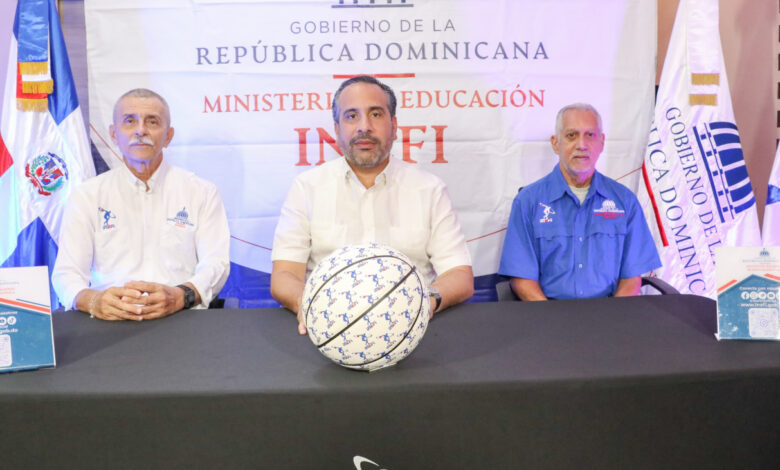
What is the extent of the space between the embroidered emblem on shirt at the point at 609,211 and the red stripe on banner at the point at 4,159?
9.37 feet

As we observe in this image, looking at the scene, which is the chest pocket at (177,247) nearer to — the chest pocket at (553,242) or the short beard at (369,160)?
the short beard at (369,160)

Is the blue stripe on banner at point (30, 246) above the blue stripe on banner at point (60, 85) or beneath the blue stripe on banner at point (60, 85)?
beneath

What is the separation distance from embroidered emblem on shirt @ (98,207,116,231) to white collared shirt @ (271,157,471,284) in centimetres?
75

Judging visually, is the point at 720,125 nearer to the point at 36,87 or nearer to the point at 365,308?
the point at 365,308

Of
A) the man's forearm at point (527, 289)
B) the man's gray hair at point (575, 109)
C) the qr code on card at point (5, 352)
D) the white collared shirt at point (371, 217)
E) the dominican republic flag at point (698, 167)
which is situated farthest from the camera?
the dominican republic flag at point (698, 167)

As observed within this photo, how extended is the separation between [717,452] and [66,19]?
147 inches

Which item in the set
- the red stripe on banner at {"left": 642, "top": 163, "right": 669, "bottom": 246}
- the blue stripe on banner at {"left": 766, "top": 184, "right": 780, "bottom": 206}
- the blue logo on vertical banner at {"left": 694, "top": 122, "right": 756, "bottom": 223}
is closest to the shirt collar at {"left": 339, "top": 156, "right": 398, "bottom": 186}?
the red stripe on banner at {"left": 642, "top": 163, "right": 669, "bottom": 246}

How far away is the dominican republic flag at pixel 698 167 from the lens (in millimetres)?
3342

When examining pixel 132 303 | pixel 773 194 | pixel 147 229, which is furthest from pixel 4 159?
pixel 773 194

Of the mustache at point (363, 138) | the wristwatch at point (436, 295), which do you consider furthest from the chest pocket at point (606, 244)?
the wristwatch at point (436, 295)

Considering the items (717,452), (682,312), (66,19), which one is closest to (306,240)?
(682,312)

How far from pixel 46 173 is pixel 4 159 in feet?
0.68

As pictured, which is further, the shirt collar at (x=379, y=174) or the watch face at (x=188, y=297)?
the shirt collar at (x=379, y=174)

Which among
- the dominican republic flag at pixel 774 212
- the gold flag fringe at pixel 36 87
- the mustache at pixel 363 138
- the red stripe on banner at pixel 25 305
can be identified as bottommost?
the red stripe on banner at pixel 25 305
